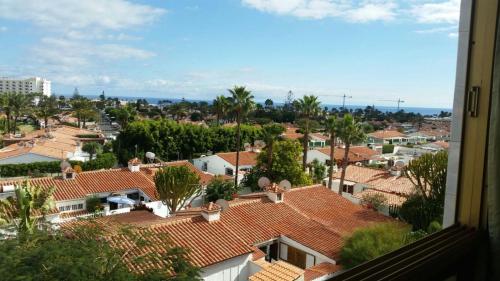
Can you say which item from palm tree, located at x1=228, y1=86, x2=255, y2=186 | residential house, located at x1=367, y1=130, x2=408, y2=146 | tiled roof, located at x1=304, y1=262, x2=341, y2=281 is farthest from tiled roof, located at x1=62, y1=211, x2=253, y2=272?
residential house, located at x1=367, y1=130, x2=408, y2=146

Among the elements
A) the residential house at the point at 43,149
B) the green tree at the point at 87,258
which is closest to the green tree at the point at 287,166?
the residential house at the point at 43,149

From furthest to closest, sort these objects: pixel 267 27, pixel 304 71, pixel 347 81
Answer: pixel 304 71 < pixel 347 81 < pixel 267 27

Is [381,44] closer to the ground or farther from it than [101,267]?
farther from it

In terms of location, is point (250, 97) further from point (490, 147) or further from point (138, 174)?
point (490, 147)

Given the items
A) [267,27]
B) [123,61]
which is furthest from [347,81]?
[123,61]

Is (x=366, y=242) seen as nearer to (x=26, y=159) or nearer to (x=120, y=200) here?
(x=120, y=200)

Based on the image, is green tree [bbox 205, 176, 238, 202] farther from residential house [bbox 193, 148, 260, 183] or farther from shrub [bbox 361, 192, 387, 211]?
residential house [bbox 193, 148, 260, 183]

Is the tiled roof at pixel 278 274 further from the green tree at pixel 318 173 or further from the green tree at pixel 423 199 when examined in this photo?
the green tree at pixel 318 173
